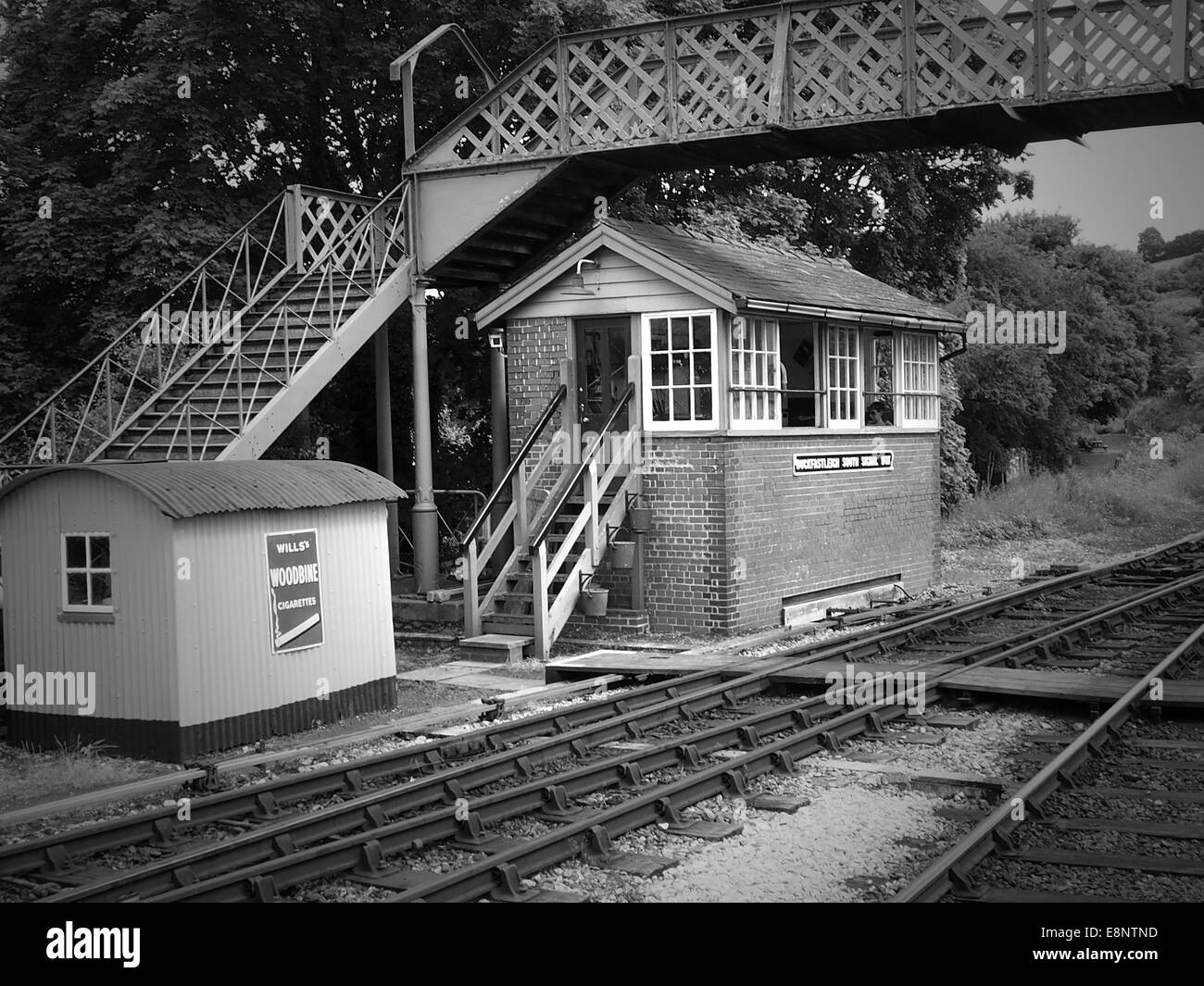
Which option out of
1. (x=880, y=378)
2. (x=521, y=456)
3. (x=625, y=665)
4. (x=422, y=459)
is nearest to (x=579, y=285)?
(x=521, y=456)

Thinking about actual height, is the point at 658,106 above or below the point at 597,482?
above

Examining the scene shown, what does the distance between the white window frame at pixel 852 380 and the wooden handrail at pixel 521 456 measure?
387cm

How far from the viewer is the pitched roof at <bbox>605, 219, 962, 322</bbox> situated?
17.2 meters

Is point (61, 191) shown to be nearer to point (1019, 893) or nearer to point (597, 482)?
point (597, 482)

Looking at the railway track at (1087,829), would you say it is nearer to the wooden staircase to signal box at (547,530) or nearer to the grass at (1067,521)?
the wooden staircase to signal box at (547,530)

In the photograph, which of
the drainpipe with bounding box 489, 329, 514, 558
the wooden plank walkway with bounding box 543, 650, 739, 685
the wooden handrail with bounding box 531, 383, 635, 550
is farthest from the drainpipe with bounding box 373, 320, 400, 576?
the wooden plank walkway with bounding box 543, 650, 739, 685

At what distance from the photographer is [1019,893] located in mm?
6613

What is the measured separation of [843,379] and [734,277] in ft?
9.65

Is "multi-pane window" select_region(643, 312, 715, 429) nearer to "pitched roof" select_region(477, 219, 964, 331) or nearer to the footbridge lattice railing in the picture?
"pitched roof" select_region(477, 219, 964, 331)

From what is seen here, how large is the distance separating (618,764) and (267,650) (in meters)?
3.53

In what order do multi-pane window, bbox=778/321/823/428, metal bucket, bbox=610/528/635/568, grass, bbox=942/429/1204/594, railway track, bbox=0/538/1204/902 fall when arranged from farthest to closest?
grass, bbox=942/429/1204/594 → multi-pane window, bbox=778/321/823/428 → metal bucket, bbox=610/528/635/568 → railway track, bbox=0/538/1204/902

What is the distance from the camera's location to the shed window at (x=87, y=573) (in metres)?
11.0
